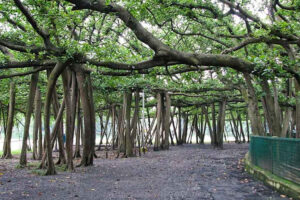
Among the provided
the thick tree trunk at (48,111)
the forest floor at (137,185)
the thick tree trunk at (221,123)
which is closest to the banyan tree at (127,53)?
the thick tree trunk at (48,111)

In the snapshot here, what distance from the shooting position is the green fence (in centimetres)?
599

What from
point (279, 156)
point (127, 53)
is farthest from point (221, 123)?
point (279, 156)

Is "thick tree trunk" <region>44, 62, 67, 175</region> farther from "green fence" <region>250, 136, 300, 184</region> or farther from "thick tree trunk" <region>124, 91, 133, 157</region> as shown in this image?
"thick tree trunk" <region>124, 91, 133, 157</region>

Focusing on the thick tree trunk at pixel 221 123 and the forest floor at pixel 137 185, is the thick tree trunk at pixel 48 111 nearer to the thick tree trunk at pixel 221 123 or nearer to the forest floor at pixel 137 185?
the forest floor at pixel 137 185

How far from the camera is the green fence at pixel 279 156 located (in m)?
5.99

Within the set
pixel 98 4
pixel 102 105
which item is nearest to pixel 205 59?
pixel 98 4

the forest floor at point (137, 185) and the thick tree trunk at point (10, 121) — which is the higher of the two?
the thick tree trunk at point (10, 121)

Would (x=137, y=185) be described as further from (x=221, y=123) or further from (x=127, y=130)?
(x=221, y=123)

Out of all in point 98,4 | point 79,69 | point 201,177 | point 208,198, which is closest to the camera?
point 208,198

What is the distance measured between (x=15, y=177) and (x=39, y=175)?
60 cm

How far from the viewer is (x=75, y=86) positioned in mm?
10531

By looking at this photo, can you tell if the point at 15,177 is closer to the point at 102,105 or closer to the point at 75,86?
the point at 75,86

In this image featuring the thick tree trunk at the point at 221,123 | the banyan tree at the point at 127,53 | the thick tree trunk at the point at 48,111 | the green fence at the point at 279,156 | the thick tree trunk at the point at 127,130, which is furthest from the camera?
the thick tree trunk at the point at 221,123

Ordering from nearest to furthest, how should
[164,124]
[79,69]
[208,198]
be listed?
[208,198]
[79,69]
[164,124]
